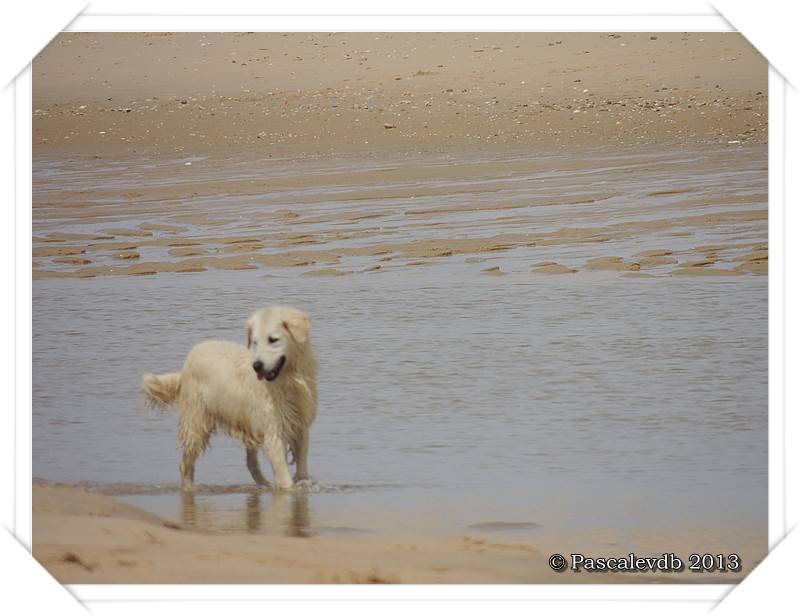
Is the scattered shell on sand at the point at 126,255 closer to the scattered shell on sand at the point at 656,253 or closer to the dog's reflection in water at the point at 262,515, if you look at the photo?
the dog's reflection in water at the point at 262,515

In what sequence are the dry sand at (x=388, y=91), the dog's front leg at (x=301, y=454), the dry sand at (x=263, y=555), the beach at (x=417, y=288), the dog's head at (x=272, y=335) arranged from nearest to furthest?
the dry sand at (x=263, y=555) < the dog's head at (x=272, y=335) < the beach at (x=417, y=288) < the dog's front leg at (x=301, y=454) < the dry sand at (x=388, y=91)

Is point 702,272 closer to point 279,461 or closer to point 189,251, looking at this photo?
point 279,461

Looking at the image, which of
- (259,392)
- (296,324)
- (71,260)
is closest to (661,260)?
(296,324)

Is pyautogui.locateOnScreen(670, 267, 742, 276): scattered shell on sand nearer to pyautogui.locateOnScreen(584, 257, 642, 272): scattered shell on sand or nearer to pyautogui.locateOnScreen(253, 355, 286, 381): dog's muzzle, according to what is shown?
pyautogui.locateOnScreen(584, 257, 642, 272): scattered shell on sand

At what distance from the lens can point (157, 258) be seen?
690cm

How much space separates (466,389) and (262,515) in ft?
4.47

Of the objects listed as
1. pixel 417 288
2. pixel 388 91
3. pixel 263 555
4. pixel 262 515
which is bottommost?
pixel 263 555

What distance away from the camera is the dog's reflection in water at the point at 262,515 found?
5.61 m

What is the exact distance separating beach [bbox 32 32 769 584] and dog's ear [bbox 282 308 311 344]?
0.74m

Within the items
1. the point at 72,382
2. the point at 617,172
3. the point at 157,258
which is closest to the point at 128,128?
the point at 157,258

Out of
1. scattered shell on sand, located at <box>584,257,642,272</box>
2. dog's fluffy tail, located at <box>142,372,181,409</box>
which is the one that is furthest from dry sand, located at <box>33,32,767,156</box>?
dog's fluffy tail, located at <box>142,372,181,409</box>

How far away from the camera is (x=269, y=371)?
18.4 feet

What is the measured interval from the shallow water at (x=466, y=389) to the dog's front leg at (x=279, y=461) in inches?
3.0

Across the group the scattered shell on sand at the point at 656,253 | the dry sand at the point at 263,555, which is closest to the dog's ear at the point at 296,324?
the dry sand at the point at 263,555
